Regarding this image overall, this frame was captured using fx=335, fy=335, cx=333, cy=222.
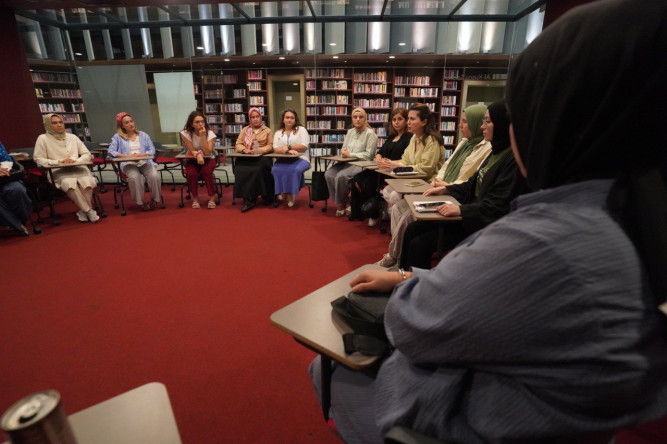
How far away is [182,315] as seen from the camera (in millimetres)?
2404

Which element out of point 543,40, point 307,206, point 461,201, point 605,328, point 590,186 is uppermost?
point 543,40

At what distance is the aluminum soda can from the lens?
1.33 feet

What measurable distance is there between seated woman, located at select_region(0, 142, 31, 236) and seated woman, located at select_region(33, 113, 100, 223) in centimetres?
38

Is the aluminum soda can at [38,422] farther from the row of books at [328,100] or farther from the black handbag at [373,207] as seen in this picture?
the row of books at [328,100]

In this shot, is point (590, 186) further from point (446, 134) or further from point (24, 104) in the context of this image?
point (446, 134)

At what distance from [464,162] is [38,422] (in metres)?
3.03

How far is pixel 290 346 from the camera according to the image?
81.7 inches

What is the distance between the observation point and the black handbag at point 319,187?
4965 millimetres

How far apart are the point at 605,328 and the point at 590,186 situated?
0.78ft

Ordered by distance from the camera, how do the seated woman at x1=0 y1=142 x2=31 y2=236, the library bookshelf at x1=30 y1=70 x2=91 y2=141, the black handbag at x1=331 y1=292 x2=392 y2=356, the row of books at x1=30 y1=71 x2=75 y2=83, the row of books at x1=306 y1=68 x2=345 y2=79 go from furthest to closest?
1. the row of books at x1=306 y1=68 x2=345 y2=79
2. the library bookshelf at x1=30 y1=70 x2=91 y2=141
3. the row of books at x1=30 y1=71 x2=75 y2=83
4. the seated woman at x1=0 y1=142 x2=31 y2=236
5. the black handbag at x1=331 y1=292 x2=392 y2=356

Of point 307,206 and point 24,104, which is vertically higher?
point 24,104

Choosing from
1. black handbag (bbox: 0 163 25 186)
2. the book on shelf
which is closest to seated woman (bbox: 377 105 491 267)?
the book on shelf

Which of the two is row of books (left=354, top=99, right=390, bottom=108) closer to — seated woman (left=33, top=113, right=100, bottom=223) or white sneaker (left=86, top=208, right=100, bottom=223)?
seated woman (left=33, top=113, right=100, bottom=223)

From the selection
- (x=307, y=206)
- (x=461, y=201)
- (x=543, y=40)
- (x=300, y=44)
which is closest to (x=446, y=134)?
(x=300, y=44)
